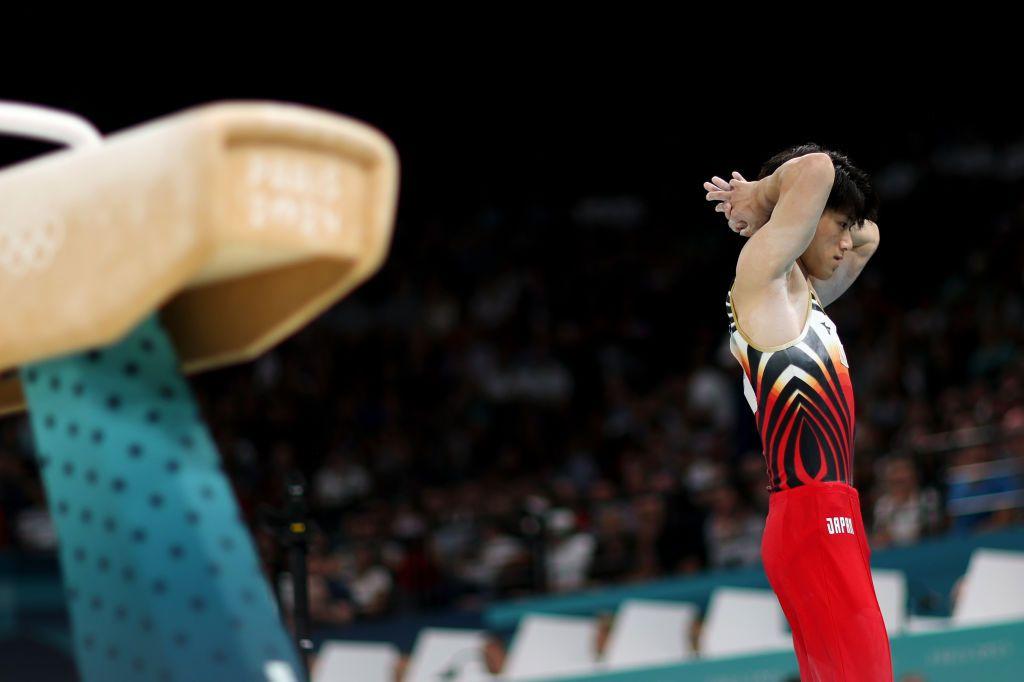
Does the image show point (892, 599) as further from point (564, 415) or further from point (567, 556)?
point (564, 415)

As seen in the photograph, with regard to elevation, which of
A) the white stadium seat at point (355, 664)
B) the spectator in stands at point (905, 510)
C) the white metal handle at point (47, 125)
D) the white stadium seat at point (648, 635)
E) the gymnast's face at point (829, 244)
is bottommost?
the white stadium seat at point (355, 664)

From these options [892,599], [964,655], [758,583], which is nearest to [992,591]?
[892,599]

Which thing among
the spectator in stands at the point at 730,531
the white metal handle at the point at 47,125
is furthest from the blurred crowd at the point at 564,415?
the white metal handle at the point at 47,125

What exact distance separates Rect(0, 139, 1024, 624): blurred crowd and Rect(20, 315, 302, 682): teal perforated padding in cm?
737

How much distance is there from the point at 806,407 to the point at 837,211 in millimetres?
506

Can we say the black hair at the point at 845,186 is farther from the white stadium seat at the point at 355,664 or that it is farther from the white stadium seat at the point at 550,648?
the white stadium seat at the point at 355,664

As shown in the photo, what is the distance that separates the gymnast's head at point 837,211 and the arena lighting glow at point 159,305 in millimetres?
2092

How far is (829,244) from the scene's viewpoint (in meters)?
3.40

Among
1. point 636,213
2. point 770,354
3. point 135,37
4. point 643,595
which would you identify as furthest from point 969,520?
point 135,37

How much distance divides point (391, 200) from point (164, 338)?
36cm

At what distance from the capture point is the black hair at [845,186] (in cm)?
334

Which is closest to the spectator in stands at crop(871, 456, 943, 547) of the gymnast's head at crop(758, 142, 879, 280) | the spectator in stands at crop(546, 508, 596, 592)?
the spectator in stands at crop(546, 508, 596, 592)

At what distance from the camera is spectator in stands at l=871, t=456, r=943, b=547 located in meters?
8.80

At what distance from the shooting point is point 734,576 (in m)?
8.81
